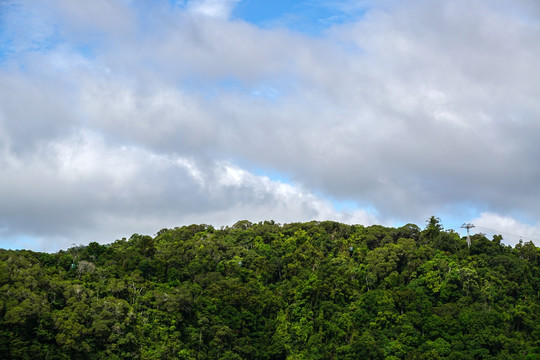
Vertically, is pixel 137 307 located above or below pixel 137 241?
below

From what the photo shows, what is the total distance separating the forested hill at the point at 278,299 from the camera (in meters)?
63.8

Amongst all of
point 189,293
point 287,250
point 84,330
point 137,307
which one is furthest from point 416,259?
point 84,330

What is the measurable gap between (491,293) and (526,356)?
13.5 meters

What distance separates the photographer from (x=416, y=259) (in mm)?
85000

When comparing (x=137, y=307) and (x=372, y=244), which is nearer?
(x=137, y=307)

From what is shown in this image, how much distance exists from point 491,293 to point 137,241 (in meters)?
54.1

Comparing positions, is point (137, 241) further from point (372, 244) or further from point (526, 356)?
point (526, 356)

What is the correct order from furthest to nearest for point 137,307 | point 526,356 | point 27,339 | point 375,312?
point 375,312 < point 137,307 < point 526,356 < point 27,339

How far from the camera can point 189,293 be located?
2894 inches

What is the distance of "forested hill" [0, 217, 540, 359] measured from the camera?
6381 centimetres

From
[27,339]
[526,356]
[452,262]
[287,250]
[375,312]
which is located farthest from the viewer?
[287,250]

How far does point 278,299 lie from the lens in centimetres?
8038

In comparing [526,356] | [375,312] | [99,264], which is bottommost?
[526,356]

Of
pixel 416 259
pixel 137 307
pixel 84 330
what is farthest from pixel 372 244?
pixel 84 330
